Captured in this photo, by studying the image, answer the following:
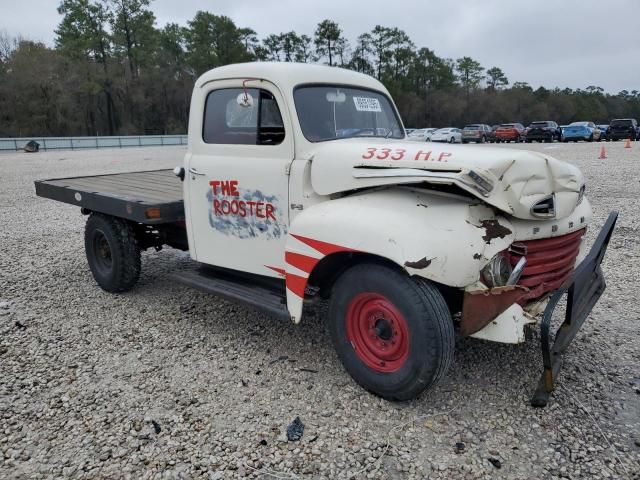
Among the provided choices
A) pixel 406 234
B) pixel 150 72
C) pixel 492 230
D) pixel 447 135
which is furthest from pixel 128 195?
pixel 150 72

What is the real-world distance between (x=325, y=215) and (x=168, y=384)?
5.18 feet

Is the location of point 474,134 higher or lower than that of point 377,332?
higher

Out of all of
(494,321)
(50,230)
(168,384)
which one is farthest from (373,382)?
(50,230)

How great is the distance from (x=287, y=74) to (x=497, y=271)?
2.07 metres

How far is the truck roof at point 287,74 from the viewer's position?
12.0ft

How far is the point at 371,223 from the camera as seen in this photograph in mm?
2840

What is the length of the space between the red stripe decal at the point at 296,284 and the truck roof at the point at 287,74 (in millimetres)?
1402

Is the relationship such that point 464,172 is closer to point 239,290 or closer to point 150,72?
point 239,290

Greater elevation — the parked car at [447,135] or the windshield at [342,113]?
the windshield at [342,113]

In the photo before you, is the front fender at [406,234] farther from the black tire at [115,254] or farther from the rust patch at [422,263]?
the black tire at [115,254]

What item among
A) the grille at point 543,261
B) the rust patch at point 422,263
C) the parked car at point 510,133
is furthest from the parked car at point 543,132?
the rust patch at point 422,263

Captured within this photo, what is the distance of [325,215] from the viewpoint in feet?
10.2

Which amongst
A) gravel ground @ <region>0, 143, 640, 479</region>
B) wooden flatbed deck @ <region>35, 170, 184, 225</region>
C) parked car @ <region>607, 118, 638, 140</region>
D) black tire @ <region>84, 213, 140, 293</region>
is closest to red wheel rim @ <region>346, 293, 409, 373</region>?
gravel ground @ <region>0, 143, 640, 479</region>

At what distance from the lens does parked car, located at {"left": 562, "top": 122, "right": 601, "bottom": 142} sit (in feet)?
106
